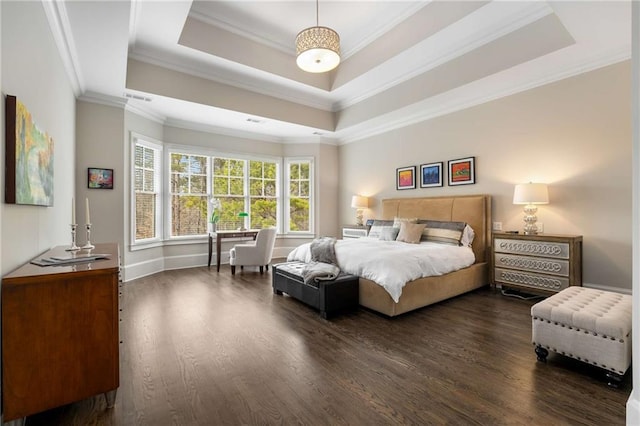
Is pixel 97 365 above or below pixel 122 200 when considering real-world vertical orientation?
below

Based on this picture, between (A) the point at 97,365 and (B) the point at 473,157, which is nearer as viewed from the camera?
(A) the point at 97,365

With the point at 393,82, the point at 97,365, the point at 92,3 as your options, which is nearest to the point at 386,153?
the point at 393,82

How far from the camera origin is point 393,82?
16.5ft

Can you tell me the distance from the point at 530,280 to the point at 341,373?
3.02m

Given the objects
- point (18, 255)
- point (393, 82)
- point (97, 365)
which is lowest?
point (97, 365)

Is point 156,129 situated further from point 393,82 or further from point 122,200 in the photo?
point 393,82

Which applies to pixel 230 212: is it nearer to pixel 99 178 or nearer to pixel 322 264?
pixel 99 178

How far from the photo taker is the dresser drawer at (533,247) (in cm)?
350

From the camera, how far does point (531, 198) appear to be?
12.0 feet

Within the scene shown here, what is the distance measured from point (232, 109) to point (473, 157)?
407 centimetres

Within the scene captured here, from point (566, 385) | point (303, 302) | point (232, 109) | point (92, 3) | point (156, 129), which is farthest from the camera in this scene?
point (156, 129)

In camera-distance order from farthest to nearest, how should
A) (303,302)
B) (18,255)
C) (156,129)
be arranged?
(156,129) < (303,302) < (18,255)

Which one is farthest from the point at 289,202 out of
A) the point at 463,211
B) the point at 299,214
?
the point at 463,211

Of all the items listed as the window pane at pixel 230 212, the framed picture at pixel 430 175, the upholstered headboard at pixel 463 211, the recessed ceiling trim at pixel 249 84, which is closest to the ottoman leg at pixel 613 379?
the upholstered headboard at pixel 463 211
